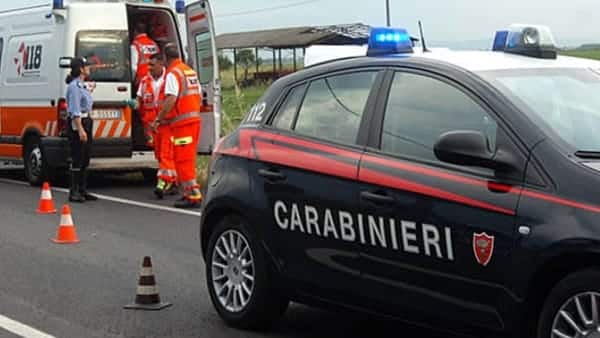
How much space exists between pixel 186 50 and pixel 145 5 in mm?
813

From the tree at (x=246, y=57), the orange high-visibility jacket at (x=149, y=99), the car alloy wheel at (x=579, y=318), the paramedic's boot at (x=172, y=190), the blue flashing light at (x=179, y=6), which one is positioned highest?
the blue flashing light at (x=179, y=6)

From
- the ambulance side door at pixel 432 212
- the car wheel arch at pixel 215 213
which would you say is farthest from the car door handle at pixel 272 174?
the ambulance side door at pixel 432 212

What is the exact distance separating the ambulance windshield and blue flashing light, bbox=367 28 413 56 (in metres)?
8.54

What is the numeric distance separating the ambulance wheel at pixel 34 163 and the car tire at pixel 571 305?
10978mm

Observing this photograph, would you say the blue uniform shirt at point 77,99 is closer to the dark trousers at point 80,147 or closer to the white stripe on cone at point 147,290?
the dark trousers at point 80,147

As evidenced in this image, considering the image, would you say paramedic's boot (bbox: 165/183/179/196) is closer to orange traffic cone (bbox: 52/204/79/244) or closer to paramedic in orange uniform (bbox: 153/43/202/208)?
paramedic in orange uniform (bbox: 153/43/202/208)

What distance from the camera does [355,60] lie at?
625 cm

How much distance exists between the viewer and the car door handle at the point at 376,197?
5.55 metres

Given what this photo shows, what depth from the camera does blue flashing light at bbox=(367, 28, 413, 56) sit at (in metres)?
6.24

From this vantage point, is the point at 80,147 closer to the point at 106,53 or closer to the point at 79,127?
the point at 79,127

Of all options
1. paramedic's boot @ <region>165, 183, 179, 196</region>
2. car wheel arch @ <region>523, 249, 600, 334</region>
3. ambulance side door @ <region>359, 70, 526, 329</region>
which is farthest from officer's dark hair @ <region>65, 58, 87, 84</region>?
car wheel arch @ <region>523, 249, 600, 334</region>

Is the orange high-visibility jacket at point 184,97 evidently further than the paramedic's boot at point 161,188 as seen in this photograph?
No

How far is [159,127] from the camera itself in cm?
1320

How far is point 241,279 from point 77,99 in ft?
22.9
